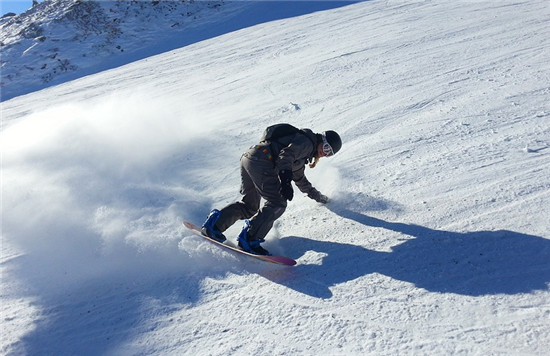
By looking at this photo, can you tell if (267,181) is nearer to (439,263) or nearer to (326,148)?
(326,148)

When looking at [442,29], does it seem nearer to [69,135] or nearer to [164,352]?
[69,135]

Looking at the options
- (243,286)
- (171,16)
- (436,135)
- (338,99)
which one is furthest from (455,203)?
(171,16)

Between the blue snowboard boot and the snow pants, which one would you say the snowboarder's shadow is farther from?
the snow pants

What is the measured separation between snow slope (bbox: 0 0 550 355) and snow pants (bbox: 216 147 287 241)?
0.33 metres

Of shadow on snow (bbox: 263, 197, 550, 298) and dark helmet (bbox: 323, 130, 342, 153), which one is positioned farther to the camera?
dark helmet (bbox: 323, 130, 342, 153)

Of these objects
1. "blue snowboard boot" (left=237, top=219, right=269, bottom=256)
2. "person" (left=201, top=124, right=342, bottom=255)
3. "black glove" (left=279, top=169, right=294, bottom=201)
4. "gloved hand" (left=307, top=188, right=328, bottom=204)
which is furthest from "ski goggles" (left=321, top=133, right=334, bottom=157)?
"blue snowboard boot" (left=237, top=219, right=269, bottom=256)

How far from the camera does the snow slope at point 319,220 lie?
9.30 feet

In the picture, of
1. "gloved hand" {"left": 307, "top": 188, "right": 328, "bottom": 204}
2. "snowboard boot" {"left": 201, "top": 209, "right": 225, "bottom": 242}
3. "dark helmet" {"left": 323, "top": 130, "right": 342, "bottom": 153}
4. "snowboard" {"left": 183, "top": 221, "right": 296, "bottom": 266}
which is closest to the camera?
"snowboard" {"left": 183, "top": 221, "right": 296, "bottom": 266}

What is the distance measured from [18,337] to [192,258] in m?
1.59

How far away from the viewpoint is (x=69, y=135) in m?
→ 6.79

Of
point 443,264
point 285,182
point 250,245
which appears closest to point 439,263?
point 443,264

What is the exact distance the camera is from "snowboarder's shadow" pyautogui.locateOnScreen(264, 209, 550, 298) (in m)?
2.91

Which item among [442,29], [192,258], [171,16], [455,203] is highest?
[171,16]

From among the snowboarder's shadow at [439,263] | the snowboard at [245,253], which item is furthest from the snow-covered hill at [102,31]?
the snowboarder's shadow at [439,263]
